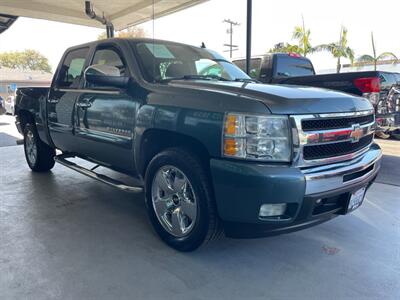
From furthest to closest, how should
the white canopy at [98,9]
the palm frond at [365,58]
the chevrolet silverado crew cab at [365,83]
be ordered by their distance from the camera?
the palm frond at [365,58] → the white canopy at [98,9] → the chevrolet silverado crew cab at [365,83]

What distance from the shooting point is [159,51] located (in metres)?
3.60

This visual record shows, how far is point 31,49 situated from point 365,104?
65079 mm

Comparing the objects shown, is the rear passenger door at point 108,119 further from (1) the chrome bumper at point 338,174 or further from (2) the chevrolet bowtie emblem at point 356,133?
(2) the chevrolet bowtie emblem at point 356,133

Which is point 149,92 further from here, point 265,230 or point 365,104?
point 365,104

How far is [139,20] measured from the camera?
10.5m

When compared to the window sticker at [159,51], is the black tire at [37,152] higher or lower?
lower

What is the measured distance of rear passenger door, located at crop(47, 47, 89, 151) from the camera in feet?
13.9

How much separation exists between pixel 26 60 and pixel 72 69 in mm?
61803

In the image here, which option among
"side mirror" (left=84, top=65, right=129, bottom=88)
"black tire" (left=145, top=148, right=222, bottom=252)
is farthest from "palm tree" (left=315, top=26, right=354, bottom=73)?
"black tire" (left=145, top=148, right=222, bottom=252)

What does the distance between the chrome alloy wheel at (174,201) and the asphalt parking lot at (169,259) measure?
22 centimetres

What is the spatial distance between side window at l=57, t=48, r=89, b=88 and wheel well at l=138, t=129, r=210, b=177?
162cm

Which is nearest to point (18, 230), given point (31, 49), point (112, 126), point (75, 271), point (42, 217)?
point (42, 217)

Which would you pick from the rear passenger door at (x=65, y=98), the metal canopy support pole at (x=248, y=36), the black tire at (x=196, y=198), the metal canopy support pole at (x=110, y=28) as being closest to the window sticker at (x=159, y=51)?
the rear passenger door at (x=65, y=98)

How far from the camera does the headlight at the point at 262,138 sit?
7.59 ft
